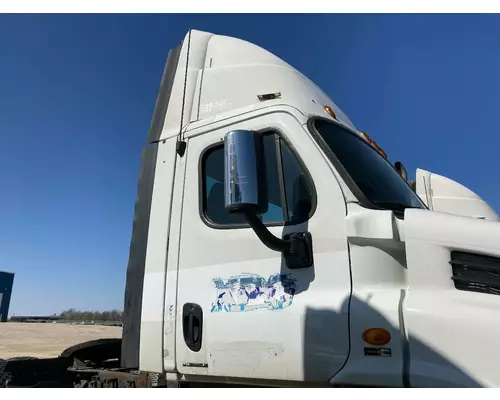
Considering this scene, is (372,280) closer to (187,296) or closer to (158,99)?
(187,296)

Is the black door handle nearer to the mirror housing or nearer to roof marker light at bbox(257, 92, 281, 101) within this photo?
the mirror housing

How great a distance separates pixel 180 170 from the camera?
3.19 m

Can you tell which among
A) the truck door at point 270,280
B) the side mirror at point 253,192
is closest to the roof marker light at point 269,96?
the truck door at point 270,280

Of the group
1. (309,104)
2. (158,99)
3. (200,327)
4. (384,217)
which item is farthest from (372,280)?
(158,99)

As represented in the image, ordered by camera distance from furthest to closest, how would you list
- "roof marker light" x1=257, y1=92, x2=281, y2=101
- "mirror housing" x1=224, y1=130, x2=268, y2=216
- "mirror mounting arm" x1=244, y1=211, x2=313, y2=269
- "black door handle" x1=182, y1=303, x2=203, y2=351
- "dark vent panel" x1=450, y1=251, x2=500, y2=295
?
1. "roof marker light" x1=257, y1=92, x2=281, y2=101
2. "black door handle" x1=182, y1=303, x2=203, y2=351
3. "mirror mounting arm" x1=244, y1=211, x2=313, y2=269
4. "mirror housing" x1=224, y1=130, x2=268, y2=216
5. "dark vent panel" x1=450, y1=251, x2=500, y2=295

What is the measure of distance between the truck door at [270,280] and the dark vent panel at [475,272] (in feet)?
1.84

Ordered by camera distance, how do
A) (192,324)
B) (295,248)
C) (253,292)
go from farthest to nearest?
(192,324) → (253,292) → (295,248)

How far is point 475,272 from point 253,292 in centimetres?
123

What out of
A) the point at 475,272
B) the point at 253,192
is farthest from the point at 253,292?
the point at 475,272

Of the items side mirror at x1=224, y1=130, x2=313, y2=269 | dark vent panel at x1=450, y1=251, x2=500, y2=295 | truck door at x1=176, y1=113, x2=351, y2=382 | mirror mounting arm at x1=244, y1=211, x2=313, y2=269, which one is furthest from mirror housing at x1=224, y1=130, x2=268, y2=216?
dark vent panel at x1=450, y1=251, x2=500, y2=295

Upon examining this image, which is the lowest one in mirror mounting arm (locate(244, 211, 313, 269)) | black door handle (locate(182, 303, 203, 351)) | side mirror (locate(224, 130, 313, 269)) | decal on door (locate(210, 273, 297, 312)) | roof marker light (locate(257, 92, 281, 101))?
black door handle (locate(182, 303, 203, 351))

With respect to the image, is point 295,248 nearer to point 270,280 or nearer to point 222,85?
point 270,280

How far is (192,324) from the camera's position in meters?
2.73

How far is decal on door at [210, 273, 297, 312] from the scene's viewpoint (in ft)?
8.16
